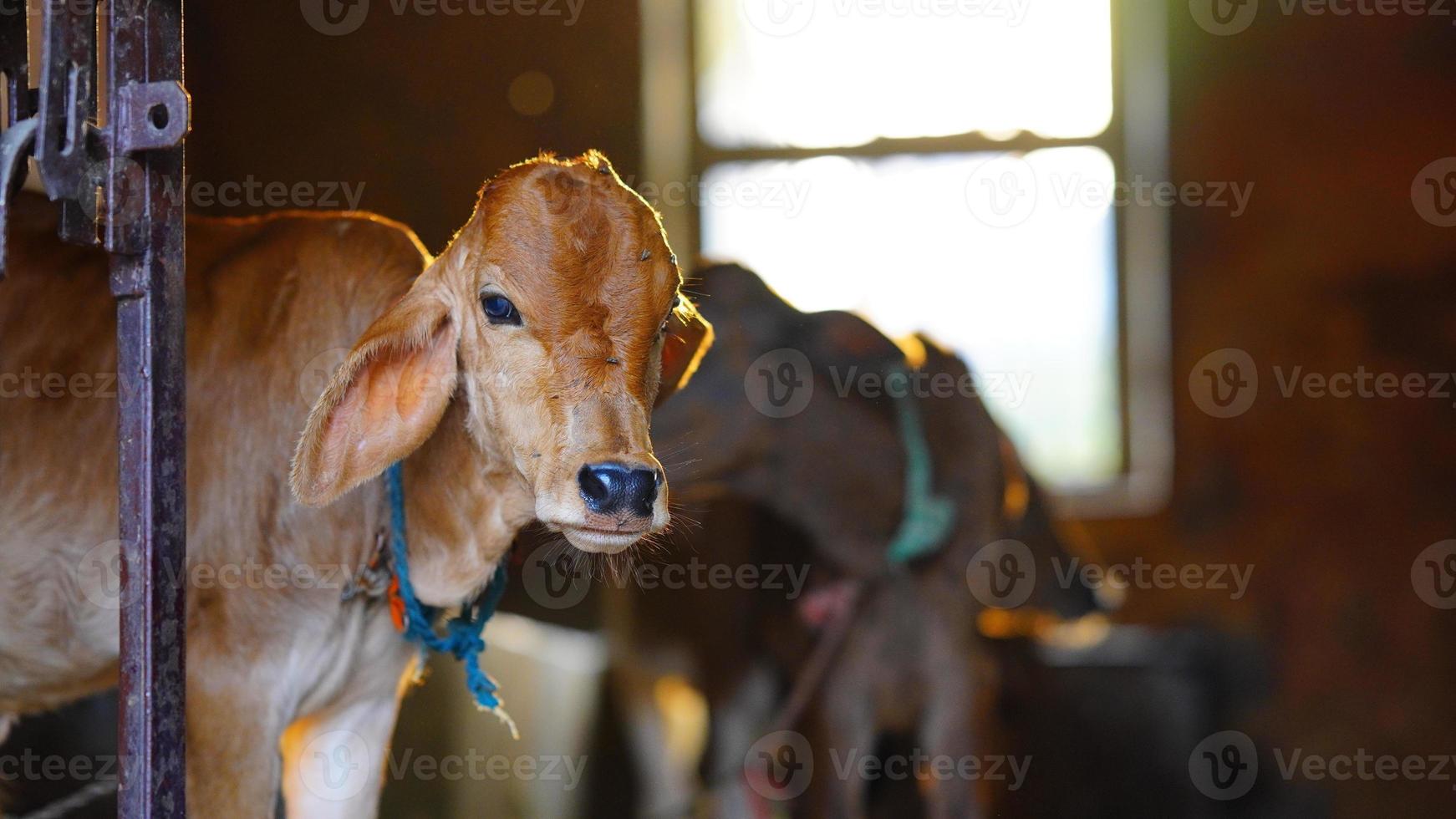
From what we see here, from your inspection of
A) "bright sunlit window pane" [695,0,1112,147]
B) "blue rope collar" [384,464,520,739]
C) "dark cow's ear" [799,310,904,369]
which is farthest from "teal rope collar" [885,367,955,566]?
"bright sunlit window pane" [695,0,1112,147]

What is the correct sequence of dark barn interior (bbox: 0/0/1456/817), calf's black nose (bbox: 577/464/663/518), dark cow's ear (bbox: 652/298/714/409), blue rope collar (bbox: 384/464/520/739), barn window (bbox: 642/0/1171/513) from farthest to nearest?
barn window (bbox: 642/0/1171/513), dark barn interior (bbox: 0/0/1456/817), dark cow's ear (bbox: 652/298/714/409), blue rope collar (bbox: 384/464/520/739), calf's black nose (bbox: 577/464/663/518)

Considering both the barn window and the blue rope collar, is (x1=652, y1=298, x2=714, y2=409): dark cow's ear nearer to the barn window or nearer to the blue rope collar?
the blue rope collar

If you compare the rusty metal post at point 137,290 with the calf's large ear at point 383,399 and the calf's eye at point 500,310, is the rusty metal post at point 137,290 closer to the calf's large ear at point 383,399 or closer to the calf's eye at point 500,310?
the calf's large ear at point 383,399

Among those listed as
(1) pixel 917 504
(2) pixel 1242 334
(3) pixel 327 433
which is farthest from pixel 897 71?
(3) pixel 327 433

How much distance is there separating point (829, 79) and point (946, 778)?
11.9ft

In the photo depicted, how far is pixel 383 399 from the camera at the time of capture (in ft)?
5.71

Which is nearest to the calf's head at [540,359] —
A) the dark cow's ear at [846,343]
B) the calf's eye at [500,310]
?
the calf's eye at [500,310]

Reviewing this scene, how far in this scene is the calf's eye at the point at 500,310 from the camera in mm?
1680

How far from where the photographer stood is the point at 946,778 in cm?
305

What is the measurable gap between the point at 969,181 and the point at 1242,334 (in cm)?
134

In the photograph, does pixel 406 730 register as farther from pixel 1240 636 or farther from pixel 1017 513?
pixel 1240 636

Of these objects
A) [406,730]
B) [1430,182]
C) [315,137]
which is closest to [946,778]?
[406,730]

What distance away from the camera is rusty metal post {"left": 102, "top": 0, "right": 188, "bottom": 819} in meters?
1.39

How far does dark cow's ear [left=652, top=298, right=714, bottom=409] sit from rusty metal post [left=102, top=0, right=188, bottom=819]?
2.46ft
